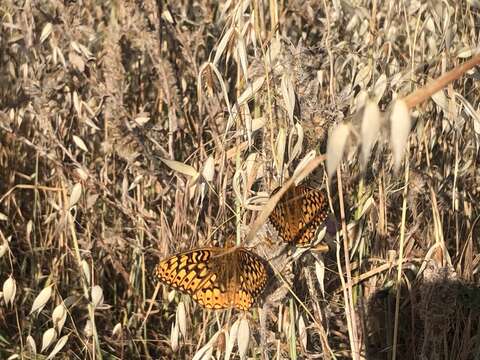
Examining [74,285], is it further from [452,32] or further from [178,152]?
[452,32]

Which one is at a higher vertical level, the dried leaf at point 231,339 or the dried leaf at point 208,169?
the dried leaf at point 208,169

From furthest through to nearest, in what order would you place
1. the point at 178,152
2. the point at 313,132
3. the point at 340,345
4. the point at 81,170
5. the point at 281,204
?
the point at 178,152 < the point at 81,170 < the point at 340,345 < the point at 313,132 < the point at 281,204

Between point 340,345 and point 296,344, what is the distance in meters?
0.17

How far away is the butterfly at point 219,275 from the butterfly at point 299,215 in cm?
5

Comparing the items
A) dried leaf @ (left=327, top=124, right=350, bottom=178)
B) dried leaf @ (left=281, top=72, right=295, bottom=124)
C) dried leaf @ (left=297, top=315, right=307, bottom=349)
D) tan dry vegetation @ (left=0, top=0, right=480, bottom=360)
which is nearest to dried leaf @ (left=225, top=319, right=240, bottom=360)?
tan dry vegetation @ (left=0, top=0, right=480, bottom=360)

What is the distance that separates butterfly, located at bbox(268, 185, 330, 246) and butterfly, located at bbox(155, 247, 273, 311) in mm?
50

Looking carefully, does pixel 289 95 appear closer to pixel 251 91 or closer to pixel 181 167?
pixel 251 91

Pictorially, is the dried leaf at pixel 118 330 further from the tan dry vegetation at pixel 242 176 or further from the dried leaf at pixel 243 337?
the dried leaf at pixel 243 337

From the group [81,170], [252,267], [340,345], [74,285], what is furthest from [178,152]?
[252,267]

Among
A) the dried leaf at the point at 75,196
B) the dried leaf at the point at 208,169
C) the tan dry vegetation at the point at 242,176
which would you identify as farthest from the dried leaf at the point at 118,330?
the dried leaf at the point at 208,169

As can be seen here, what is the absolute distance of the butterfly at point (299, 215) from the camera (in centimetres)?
82

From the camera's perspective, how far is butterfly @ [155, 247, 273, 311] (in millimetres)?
819

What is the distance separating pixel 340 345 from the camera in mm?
1124

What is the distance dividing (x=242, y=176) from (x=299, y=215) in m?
0.10
